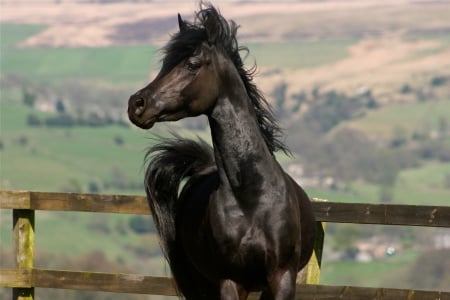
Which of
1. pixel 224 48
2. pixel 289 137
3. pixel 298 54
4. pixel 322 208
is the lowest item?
pixel 298 54

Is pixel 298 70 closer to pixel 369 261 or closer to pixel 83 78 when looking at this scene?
pixel 83 78

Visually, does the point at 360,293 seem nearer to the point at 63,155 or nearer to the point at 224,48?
the point at 224,48

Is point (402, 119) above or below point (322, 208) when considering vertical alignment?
below

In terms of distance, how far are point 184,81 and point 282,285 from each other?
147 cm

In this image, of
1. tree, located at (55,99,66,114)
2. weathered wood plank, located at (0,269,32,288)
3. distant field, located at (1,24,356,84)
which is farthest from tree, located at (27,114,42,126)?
weathered wood plank, located at (0,269,32,288)

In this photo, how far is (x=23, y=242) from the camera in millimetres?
10133

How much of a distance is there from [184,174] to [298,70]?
17426 centimetres

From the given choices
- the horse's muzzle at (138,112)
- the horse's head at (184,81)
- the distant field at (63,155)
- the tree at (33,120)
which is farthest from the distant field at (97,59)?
the horse's muzzle at (138,112)

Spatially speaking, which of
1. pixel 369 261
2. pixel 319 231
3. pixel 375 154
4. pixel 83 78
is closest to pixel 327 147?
pixel 375 154

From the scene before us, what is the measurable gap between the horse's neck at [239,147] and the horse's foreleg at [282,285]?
52cm

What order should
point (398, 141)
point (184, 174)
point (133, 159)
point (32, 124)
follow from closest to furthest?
point (184, 174), point (133, 159), point (32, 124), point (398, 141)

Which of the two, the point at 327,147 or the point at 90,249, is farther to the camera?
the point at 327,147

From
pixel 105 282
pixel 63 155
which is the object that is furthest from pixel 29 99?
pixel 105 282

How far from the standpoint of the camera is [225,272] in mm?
7934
